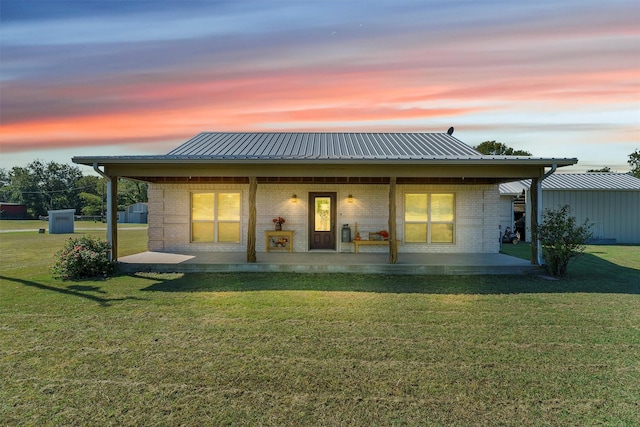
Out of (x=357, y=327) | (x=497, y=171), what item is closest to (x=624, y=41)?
(x=497, y=171)

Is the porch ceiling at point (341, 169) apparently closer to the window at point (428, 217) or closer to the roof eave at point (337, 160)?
the roof eave at point (337, 160)

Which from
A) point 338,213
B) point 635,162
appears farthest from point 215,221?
point 635,162

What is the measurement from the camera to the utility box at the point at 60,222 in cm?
2123

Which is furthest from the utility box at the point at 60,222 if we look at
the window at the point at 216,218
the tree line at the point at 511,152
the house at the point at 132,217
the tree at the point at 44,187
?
the tree line at the point at 511,152

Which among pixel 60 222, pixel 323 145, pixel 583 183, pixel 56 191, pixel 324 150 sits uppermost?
pixel 56 191

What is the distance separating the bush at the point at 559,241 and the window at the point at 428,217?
2918mm

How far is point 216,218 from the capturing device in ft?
37.1

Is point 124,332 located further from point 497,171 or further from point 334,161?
point 497,171

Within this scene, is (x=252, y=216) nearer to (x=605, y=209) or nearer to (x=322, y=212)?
(x=322, y=212)

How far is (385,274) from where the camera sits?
849 cm

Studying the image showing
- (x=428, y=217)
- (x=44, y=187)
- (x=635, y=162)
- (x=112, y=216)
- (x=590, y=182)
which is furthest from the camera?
(x=44, y=187)

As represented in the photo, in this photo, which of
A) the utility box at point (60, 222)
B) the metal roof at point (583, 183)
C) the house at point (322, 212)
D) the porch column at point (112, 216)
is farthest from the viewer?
the utility box at point (60, 222)

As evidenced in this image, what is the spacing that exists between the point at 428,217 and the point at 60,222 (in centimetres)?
2159

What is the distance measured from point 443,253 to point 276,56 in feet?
24.5
